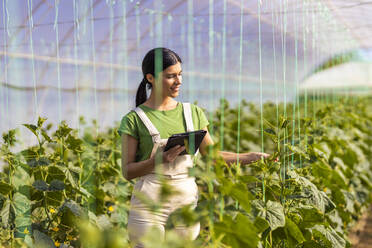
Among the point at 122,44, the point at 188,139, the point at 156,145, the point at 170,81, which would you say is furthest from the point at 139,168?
the point at 122,44

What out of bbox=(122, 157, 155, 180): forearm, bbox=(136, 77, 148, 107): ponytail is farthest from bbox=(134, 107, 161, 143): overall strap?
bbox=(136, 77, 148, 107): ponytail

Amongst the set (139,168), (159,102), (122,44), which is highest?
(122,44)

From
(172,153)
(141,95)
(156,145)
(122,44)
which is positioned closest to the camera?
(172,153)

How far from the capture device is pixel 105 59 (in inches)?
302

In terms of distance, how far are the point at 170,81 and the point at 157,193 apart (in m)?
0.49

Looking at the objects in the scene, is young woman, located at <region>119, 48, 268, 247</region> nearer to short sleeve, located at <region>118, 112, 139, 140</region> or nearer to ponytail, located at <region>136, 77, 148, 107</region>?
short sleeve, located at <region>118, 112, 139, 140</region>

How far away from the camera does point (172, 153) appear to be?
6.17 ft

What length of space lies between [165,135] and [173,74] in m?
0.27

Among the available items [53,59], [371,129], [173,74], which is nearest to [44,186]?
[173,74]

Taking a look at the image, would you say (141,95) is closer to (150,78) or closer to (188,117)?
(150,78)

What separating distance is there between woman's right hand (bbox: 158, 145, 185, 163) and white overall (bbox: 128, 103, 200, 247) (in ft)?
0.19

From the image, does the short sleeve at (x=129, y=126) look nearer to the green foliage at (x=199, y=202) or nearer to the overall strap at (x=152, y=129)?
the overall strap at (x=152, y=129)

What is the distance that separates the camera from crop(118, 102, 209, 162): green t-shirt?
2016mm

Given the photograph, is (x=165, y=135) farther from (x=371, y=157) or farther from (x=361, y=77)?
(x=361, y=77)
